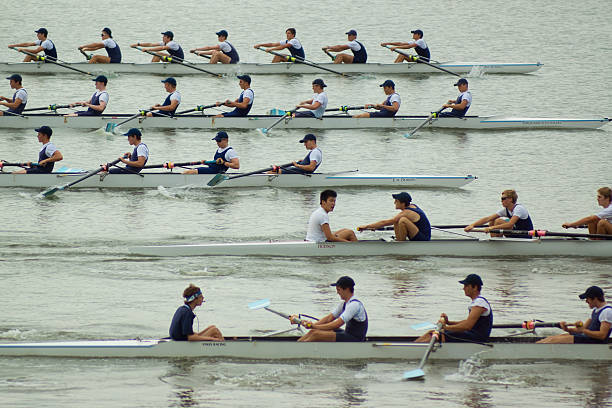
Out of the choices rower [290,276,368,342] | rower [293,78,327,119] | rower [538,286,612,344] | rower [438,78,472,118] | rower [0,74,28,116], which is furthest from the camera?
rower [438,78,472,118]

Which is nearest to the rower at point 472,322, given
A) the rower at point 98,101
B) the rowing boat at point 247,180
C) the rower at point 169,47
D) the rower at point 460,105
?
the rowing boat at point 247,180

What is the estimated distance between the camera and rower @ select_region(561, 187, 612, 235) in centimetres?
1769

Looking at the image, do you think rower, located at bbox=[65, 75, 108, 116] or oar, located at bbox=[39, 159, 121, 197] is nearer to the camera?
oar, located at bbox=[39, 159, 121, 197]

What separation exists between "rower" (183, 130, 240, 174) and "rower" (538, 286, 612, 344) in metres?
9.94

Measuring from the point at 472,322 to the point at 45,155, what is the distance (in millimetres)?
11772

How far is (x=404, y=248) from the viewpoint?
1802 centimetres

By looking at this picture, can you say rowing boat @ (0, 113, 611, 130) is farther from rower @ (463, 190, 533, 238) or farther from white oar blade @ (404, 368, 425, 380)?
white oar blade @ (404, 368, 425, 380)

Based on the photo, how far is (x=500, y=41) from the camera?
4169 cm

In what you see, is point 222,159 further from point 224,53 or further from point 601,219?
point 224,53

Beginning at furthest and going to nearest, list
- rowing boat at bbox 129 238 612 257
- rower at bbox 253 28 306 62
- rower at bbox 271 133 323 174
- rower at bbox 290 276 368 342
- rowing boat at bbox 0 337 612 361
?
rower at bbox 253 28 306 62 < rower at bbox 271 133 323 174 < rowing boat at bbox 129 238 612 257 < rowing boat at bbox 0 337 612 361 < rower at bbox 290 276 368 342

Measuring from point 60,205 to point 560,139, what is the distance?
45.5ft

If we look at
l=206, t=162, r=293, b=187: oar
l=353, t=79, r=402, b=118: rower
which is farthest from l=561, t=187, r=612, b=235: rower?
l=353, t=79, r=402, b=118: rower

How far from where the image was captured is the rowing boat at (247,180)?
2205cm

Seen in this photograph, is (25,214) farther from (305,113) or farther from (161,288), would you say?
(305,113)
